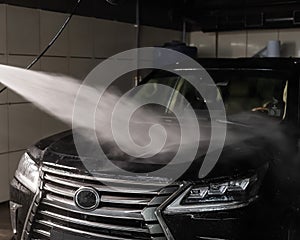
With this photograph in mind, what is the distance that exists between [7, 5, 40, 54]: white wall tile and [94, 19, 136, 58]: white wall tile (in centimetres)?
93

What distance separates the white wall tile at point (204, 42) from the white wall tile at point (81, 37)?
2.39 m

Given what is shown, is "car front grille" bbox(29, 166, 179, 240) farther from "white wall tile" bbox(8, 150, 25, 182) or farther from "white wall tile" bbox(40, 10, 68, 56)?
"white wall tile" bbox(40, 10, 68, 56)

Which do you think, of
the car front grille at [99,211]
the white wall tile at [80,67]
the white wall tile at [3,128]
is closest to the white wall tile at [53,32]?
the white wall tile at [80,67]

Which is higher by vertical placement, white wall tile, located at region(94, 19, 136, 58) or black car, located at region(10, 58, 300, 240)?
white wall tile, located at region(94, 19, 136, 58)

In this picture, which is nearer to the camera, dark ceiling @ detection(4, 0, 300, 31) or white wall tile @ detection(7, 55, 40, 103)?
white wall tile @ detection(7, 55, 40, 103)

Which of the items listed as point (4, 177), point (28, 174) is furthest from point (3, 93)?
point (28, 174)

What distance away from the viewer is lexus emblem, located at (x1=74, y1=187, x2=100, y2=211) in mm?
2014

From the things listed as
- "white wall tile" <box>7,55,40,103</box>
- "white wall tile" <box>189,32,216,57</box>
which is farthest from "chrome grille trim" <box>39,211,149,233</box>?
"white wall tile" <box>189,32,216,57</box>

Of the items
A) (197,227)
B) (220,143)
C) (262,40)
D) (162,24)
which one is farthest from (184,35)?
(197,227)

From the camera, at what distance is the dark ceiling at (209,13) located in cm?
546

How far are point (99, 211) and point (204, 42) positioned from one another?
17.4 feet

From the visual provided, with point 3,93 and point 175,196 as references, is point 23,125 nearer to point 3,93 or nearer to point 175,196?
point 3,93

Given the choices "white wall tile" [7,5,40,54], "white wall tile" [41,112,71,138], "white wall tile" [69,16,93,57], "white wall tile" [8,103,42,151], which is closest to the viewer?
"white wall tile" [7,5,40,54]

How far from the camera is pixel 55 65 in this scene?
4.62 m
